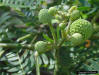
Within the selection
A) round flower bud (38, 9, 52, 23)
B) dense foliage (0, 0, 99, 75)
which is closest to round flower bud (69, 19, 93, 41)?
dense foliage (0, 0, 99, 75)

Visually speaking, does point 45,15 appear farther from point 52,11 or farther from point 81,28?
point 81,28

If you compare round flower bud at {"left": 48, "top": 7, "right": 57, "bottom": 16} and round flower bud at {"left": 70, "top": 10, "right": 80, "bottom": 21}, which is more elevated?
round flower bud at {"left": 48, "top": 7, "right": 57, "bottom": 16}

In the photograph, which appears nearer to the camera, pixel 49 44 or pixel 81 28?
pixel 81 28

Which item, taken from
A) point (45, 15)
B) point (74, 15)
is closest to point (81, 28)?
point (74, 15)

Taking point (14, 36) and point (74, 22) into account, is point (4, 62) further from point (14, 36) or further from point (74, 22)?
point (74, 22)

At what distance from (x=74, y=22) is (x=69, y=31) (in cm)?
4

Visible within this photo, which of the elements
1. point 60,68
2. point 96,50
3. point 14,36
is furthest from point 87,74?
point 14,36

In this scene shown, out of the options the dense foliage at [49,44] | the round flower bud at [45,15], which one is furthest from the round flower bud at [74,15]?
the round flower bud at [45,15]

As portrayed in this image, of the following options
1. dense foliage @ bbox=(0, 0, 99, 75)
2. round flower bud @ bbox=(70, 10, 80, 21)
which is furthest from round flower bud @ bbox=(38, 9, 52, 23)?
round flower bud @ bbox=(70, 10, 80, 21)

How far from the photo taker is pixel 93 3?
4.08 ft

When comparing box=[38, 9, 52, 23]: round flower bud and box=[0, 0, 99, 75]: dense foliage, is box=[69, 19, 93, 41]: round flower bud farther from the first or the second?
box=[38, 9, 52, 23]: round flower bud

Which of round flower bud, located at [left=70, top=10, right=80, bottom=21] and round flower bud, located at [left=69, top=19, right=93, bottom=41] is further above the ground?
round flower bud, located at [left=70, top=10, right=80, bottom=21]

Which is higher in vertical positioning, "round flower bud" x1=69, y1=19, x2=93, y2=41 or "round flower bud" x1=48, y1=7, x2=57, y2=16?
"round flower bud" x1=48, y1=7, x2=57, y2=16

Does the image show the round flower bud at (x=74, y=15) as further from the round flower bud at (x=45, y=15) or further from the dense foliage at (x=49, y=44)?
the round flower bud at (x=45, y=15)
